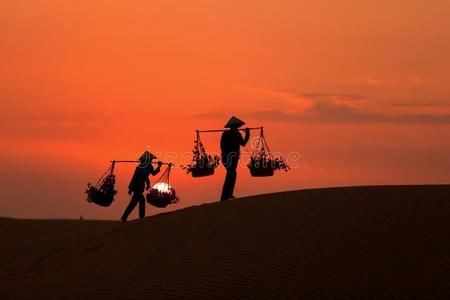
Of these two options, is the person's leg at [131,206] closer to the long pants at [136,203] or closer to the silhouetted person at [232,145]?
the long pants at [136,203]

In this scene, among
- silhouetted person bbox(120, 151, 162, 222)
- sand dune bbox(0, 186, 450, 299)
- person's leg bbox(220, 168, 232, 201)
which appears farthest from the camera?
silhouetted person bbox(120, 151, 162, 222)

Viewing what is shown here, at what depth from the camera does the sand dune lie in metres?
12.9

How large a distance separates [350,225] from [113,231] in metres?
6.37

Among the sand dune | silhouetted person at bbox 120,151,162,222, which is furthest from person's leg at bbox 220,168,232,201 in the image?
silhouetted person at bbox 120,151,162,222

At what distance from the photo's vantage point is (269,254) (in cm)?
1469

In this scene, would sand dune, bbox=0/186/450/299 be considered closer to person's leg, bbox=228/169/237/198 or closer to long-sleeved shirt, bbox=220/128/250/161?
person's leg, bbox=228/169/237/198

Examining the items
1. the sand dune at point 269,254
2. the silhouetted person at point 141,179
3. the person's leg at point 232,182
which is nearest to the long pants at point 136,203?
the silhouetted person at point 141,179

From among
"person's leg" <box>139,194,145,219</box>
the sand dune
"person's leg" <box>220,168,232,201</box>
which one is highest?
"person's leg" <box>220,168,232,201</box>

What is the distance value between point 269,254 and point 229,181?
645 cm

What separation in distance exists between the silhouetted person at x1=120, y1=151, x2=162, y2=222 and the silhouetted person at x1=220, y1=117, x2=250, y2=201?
2291 millimetres

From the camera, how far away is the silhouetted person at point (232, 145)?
2070 cm

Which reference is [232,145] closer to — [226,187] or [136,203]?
[226,187]

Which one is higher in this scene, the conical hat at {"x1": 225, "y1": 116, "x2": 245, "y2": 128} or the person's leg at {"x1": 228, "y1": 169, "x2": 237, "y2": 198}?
the conical hat at {"x1": 225, "y1": 116, "x2": 245, "y2": 128}

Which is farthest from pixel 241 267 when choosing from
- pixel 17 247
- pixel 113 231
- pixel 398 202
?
pixel 17 247
